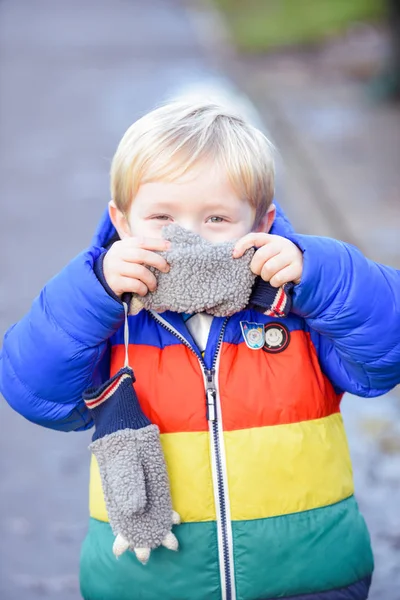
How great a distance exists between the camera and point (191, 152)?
2389 mm

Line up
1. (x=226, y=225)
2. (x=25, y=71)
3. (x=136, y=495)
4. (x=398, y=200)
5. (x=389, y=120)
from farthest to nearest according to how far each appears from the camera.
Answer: (x=25, y=71)
(x=389, y=120)
(x=398, y=200)
(x=226, y=225)
(x=136, y=495)

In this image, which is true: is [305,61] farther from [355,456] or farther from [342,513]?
[342,513]

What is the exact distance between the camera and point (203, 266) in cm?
231

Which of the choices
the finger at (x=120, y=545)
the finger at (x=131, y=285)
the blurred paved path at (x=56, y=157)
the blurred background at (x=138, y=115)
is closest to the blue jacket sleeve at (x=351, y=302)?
the finger at (x=131, y=285)

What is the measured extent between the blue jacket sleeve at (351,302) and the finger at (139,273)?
12.3 inches

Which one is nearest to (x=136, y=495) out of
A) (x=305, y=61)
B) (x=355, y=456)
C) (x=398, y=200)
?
(x=355, y=456)

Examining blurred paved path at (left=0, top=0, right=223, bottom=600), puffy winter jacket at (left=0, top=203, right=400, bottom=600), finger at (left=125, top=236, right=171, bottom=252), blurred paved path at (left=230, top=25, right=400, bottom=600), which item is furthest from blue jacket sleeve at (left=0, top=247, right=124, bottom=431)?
blurred paved path at (left=230, top=25, right=400, bottom=600)

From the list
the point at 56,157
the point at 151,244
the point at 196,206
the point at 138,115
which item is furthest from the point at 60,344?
the point at 56,157

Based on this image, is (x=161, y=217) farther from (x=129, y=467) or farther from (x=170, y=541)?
(x=170, y=541)

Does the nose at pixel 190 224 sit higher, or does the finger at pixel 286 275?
the nose at pixel 190 224

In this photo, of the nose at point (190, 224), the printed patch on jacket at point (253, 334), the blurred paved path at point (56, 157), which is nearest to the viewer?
the nose at point (190, 224)

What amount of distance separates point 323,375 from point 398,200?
5544 millimetres

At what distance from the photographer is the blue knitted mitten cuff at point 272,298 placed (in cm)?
233

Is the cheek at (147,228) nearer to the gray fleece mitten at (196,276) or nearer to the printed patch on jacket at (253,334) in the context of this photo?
the gray fleece mitten at (196,276)
